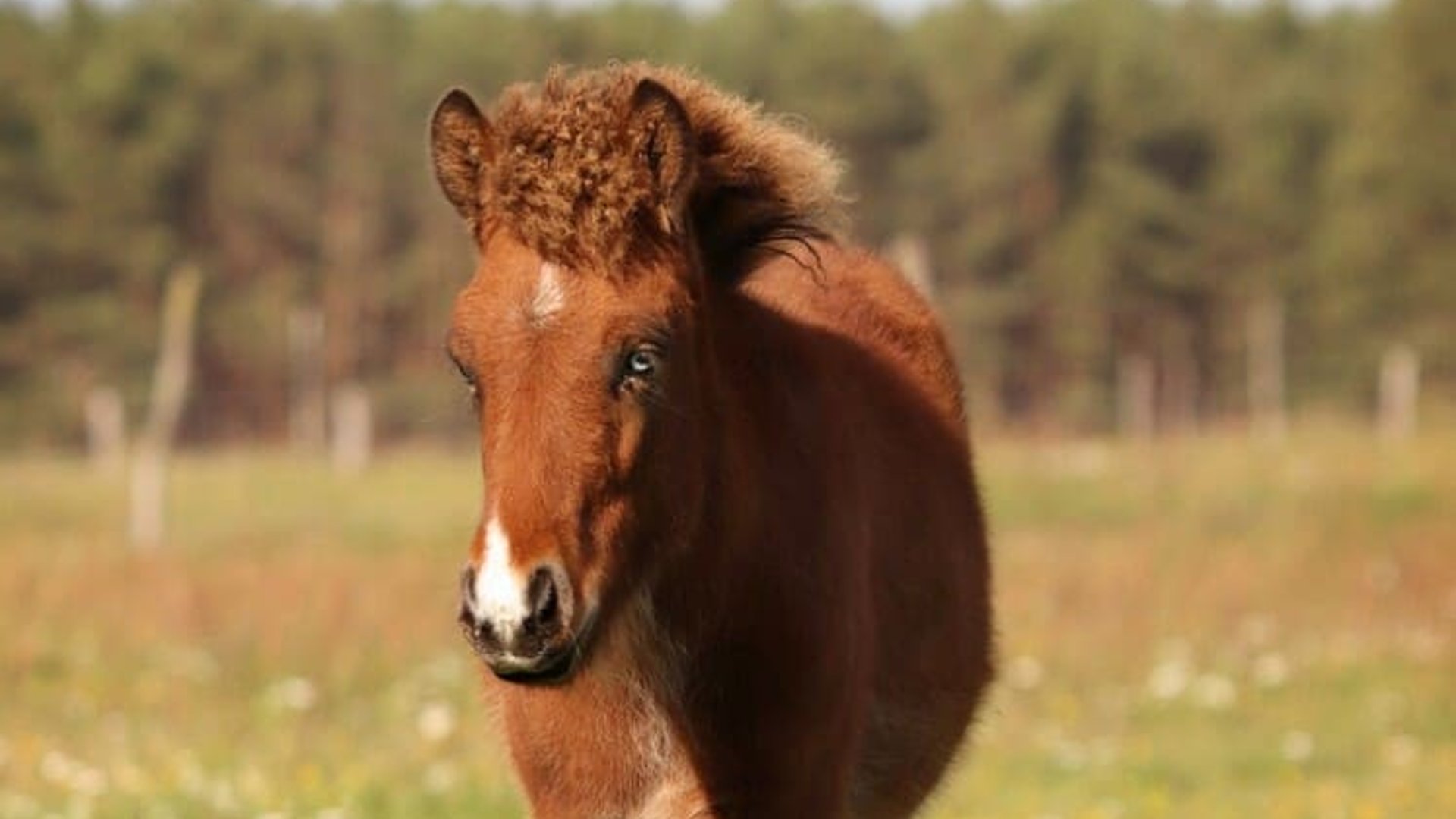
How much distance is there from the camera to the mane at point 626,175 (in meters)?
4.61

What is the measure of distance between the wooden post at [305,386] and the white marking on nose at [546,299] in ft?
108

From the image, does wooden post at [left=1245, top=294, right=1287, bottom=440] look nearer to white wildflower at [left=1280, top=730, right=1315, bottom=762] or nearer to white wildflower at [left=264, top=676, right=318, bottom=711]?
white wildflower at [left=1280, top=730, right=1315, bottom=762]

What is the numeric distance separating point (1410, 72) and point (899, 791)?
55.8 metres

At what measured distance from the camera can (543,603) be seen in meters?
4.18

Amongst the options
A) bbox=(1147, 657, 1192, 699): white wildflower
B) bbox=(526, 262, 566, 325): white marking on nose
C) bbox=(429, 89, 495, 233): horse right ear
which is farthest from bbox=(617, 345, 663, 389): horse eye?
bbox=(1147, 657, 1192, 699): white wildflower

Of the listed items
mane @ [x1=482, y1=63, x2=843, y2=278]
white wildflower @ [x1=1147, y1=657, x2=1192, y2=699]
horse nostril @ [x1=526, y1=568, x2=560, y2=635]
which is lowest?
white wildflower @ [x1=1147, y1=657, x2=1192, y2=699]

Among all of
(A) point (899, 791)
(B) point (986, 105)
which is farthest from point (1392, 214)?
(A) point (899, 791)

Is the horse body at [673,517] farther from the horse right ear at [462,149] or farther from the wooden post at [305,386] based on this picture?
the wooden post at [305,386]

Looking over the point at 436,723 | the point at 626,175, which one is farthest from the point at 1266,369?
the point at 626,175

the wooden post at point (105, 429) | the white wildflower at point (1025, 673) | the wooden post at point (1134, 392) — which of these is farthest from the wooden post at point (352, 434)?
the white wildflower at point (1025, 673)

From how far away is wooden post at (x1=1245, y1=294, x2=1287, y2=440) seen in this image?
36344 millimetres

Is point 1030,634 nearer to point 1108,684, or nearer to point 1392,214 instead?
point 1108,684

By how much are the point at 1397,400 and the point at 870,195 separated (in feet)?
81.1

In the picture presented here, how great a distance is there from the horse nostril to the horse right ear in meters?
1.01
